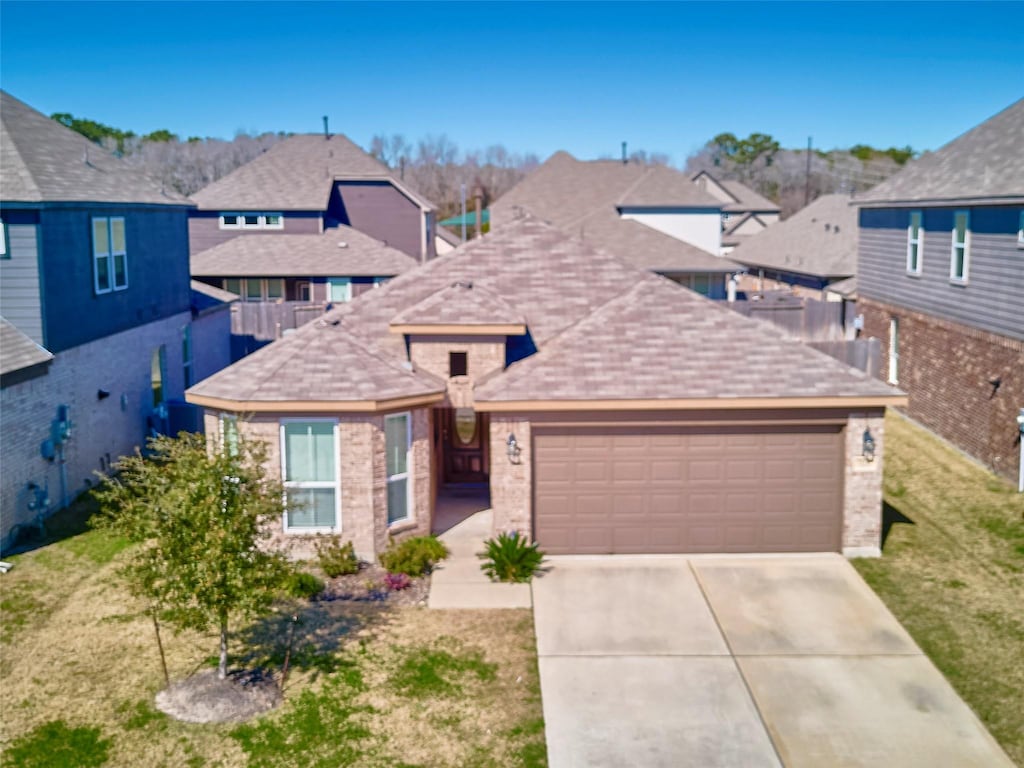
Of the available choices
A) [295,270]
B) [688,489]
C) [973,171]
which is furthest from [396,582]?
[295,270]

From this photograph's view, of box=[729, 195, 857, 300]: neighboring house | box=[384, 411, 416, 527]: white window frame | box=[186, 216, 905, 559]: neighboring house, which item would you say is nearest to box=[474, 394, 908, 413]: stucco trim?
box=[186, 216, 905, 559]: neighboring house

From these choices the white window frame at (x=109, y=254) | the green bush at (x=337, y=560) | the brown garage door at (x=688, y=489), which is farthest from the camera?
the white window frame at (x=109, y=254)

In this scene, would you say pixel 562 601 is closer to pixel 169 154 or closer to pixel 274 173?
pixel 274 173

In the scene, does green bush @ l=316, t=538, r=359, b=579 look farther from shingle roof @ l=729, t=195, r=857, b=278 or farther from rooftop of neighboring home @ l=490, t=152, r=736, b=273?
shingle roof @ l=729, t=195, r=857, b=278

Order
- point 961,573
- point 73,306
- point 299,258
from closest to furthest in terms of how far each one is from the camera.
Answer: point 961,573 → point 73,306 → point 299,258

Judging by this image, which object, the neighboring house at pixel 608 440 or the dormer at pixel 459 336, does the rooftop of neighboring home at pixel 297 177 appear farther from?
the neighboring house at pixel 608 440

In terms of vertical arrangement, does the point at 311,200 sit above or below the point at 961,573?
above

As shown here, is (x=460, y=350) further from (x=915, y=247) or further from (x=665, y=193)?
(x=665, y=193)

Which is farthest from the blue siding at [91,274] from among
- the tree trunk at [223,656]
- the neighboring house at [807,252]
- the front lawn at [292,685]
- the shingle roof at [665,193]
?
the shingle roof at [665,193]
